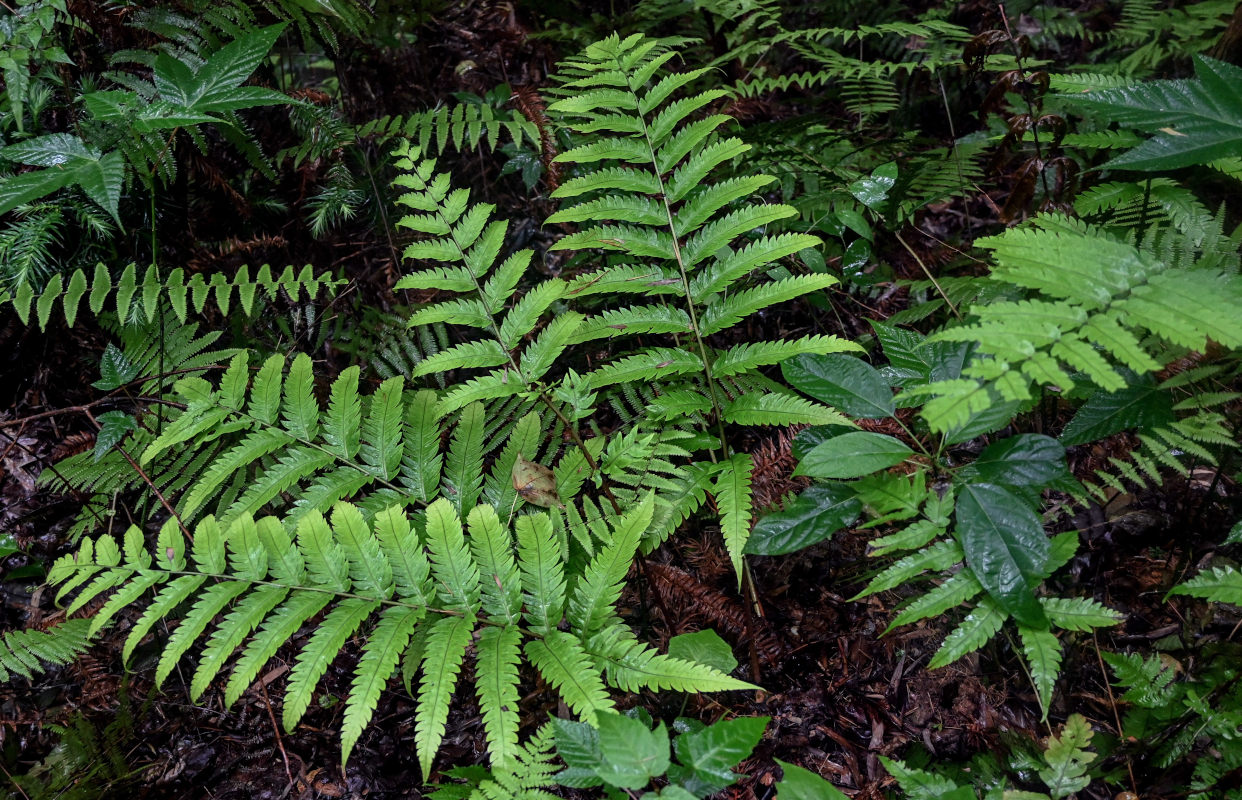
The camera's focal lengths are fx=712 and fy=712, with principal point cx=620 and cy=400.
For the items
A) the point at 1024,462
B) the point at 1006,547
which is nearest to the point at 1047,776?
the point at 1006,547

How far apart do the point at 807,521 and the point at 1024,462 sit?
636 mm

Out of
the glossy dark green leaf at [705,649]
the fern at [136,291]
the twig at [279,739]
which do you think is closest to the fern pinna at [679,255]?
the glossy dark green leaf at [705,649]

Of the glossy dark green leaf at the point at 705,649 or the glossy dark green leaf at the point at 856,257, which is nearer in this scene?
the glossy dark green leaf at the point at 705,649

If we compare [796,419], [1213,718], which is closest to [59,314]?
[796,419]

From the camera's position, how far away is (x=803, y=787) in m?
1.90

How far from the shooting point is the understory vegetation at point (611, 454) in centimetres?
204

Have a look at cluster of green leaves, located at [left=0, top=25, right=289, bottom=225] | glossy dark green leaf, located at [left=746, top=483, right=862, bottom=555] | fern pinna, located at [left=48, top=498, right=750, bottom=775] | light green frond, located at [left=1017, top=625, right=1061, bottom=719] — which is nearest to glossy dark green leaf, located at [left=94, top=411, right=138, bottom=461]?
cluster of green leaves, located at [left=0, top=25, right=289, bottom=225]

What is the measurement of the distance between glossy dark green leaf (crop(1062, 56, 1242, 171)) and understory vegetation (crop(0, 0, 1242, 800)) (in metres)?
0.02

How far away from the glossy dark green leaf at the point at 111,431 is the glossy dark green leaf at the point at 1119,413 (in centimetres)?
366

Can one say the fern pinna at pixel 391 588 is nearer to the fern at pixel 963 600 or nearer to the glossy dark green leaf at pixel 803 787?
the glossy dark green leaf at pixel 803 787

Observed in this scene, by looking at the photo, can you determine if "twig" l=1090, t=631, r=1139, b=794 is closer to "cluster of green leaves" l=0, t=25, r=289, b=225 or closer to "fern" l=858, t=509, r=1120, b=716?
"fern" l=858, t=509, r=1120, b=716

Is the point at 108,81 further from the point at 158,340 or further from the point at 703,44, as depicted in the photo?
the point at 703,44

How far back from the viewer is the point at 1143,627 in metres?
2.57

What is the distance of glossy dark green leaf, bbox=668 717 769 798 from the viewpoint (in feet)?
5.96
